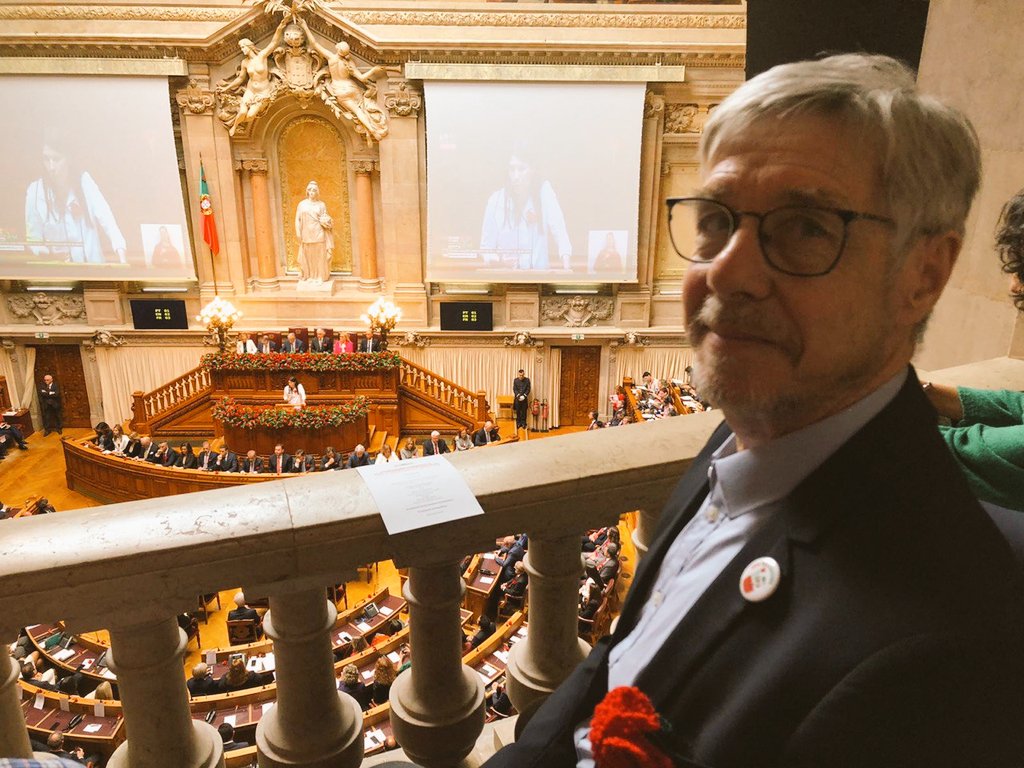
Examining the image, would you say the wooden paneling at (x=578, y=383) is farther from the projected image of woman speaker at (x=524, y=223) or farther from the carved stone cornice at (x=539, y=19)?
the carved stone cornice at (x=539, y=19)

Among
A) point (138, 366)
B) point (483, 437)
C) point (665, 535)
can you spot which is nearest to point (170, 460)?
point (138, 366)

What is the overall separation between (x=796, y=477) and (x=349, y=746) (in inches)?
43.8

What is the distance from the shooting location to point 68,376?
15023mm

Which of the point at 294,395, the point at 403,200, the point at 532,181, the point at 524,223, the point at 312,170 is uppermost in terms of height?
the point at 312,170

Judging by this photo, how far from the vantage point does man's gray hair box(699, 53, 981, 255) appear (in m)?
0.95

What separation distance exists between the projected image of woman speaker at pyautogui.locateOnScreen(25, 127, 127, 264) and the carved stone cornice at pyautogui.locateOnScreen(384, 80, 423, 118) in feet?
20.3

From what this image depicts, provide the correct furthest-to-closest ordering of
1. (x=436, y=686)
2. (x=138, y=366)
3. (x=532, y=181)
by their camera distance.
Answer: (x=138, y=366) → (x=532, y=181) → (x=436, y=686)

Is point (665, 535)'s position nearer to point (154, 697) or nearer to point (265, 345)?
point (154, 697)

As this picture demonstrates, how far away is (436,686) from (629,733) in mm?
745

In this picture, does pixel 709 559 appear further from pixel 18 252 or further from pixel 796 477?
pixel 18 252

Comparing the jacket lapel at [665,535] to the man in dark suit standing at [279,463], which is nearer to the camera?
the jacket lapel at [665,535]

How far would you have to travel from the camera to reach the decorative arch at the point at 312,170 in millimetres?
14914

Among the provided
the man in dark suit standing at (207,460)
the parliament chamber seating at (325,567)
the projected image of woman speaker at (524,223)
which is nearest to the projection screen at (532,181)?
the projected image of woman speaker at (524,223)

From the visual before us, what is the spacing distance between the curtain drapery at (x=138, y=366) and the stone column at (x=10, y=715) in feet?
47.8
